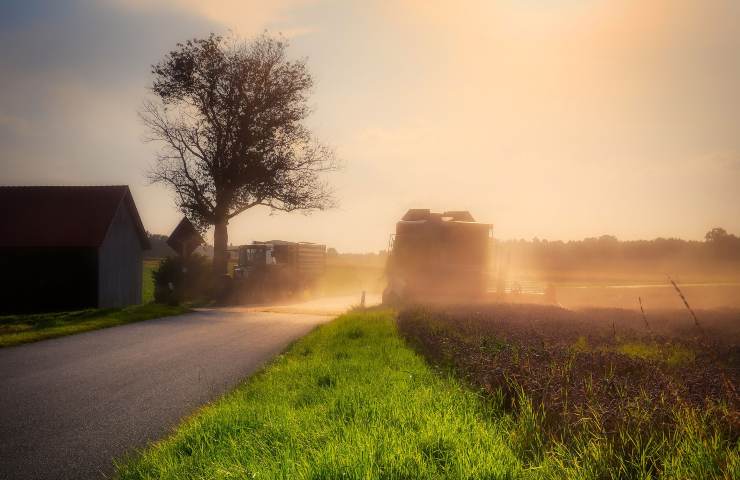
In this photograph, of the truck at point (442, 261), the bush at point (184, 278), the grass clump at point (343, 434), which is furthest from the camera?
the bush at point (184, 278)

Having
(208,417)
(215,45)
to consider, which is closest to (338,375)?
(208,417)

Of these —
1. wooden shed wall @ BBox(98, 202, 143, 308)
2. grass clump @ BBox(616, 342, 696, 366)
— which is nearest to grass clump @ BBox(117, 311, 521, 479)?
grass clump @ BBox(616, 342, 696, 366)

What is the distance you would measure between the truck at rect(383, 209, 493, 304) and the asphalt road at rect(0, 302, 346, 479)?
6.94 meters

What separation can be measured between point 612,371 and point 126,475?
15.9 ft

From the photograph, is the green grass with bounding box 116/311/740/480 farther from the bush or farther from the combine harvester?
the bush

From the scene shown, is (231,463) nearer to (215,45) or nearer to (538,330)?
(538,330)

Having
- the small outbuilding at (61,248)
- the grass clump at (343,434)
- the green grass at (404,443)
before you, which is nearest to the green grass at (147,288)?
the small outbuilding at (61,248)

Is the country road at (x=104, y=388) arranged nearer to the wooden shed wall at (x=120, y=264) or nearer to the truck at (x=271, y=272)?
the wooden shed wall at (x=120, y=264)

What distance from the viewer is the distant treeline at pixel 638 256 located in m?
52.3

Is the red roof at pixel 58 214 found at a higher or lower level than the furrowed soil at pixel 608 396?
higher

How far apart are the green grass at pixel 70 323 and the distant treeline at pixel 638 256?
1391 inches

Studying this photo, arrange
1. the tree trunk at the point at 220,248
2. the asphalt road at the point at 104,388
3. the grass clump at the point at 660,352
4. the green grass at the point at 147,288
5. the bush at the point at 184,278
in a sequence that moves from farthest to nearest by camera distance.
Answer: the green grass at the point at 147,288 < the tree trunk at the point at 220,248 < the bush at the point at 184,278 < the grass clump at the point at 660,352 < the asphalt road at the point at 104,388

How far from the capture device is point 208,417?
5293 mm

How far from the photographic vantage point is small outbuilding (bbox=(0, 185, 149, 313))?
25.9 meters
